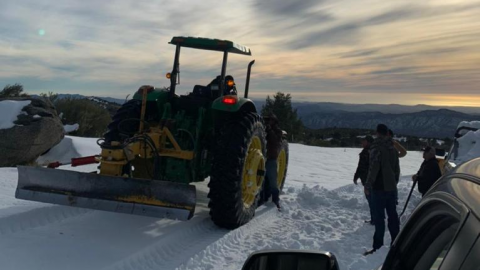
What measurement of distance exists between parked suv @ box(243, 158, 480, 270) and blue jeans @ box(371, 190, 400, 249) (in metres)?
3.95

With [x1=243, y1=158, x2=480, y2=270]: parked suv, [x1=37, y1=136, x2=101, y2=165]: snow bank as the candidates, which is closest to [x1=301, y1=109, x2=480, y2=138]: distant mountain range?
[x1=37, y1=136, x2=101, y2=165]: snow bank

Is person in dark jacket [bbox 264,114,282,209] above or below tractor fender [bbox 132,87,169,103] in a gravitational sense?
below

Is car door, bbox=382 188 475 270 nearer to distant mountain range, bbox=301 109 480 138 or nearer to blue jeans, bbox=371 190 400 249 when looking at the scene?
blue jeans, bbox=371 190 400 249

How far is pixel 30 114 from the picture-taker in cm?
1101

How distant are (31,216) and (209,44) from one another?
11.4 ft

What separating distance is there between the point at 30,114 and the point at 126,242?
291 inches

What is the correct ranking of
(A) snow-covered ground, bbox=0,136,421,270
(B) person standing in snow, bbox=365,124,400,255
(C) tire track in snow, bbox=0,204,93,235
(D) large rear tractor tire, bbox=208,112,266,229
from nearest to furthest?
(A) snow-covered ground, bbox=0,136,421,270 < (C) tire track in snow, bbox=0,204,93,235 < (B) person standing in snow, bbox=365,124,400,255 < (D) large rear tractor tire, bbox=208,112,266,229

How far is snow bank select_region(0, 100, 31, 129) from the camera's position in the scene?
1053 cm

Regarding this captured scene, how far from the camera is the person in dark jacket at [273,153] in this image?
771cm

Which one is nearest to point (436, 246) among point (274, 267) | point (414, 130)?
point (274, 267)

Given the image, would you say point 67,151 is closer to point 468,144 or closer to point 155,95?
point 155,95

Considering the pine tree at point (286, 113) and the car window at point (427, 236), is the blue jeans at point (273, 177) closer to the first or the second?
the car window at point (427, 236)

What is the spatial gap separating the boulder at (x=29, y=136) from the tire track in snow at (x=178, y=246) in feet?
20.0

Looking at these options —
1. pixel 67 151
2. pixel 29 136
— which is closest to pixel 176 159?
pixel 29 136
